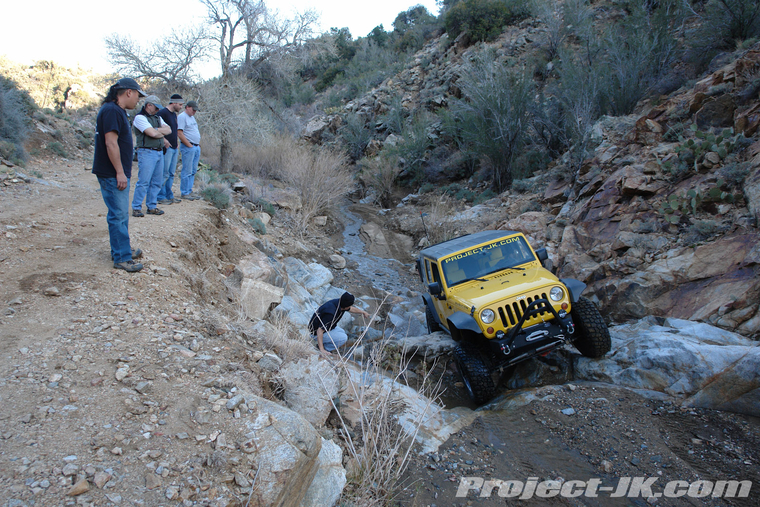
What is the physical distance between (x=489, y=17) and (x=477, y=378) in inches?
1122

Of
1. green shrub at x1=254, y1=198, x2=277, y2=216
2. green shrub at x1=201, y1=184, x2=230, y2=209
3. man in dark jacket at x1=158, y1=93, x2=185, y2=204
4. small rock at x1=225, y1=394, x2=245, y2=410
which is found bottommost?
small rock at x1=225, y1=394, x2=245, y2=410

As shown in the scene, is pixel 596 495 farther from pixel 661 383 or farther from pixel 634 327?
pixel 634 327

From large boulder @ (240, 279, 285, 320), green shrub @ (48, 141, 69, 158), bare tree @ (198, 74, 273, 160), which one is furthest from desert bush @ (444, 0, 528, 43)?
large boulder @ (240, 279, 285, 320)

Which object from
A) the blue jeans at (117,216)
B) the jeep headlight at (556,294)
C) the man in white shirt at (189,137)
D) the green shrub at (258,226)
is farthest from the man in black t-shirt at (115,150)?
the green shrub at (258,226)

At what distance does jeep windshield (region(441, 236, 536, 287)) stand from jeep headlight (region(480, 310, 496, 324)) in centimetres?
106

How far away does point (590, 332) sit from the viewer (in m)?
4.71

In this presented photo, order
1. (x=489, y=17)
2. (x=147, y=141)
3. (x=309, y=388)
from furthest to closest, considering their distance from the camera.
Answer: (x=489, y=17) < (x=147, y=141) < (x=309, y=388)

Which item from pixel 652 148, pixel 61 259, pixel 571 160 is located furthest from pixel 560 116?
pixel 61 259

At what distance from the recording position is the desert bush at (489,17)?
85.5 feet

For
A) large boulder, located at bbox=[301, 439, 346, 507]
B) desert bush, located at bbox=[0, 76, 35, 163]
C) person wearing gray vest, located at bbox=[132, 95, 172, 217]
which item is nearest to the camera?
large boulder, located at bbox=[301, 439, 346, 507]

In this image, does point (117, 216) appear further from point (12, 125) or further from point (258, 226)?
point (12, 125)

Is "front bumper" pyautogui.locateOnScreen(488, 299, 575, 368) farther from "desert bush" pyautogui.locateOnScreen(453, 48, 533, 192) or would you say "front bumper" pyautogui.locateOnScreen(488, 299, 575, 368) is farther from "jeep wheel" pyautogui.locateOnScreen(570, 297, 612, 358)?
"desert bush" pyautogui.locateOnScreen(453, 48, 533, 192)

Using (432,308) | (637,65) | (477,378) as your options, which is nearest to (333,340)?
(432,308)

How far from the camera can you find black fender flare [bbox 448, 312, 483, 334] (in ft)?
14.7
